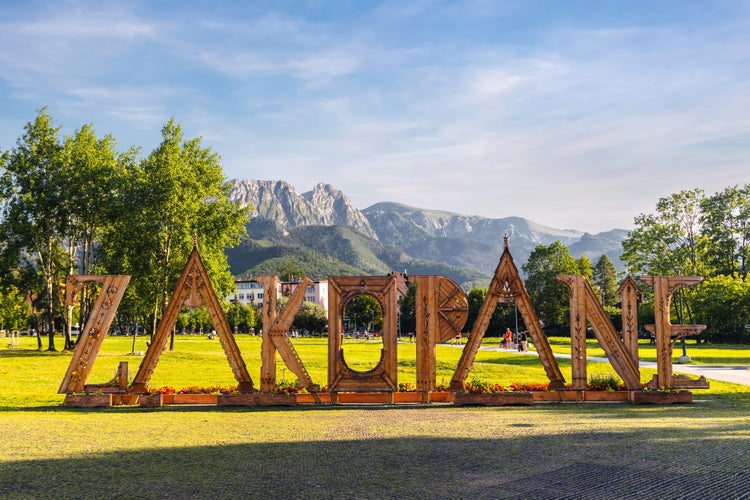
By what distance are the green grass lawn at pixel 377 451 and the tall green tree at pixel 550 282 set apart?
73644 mm

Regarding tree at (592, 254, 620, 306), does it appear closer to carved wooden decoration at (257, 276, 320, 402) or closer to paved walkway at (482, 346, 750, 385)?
paved walkway at (482, 346, 750, 385)

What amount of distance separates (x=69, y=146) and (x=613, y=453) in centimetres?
4947

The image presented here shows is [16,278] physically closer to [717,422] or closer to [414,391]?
[414,391]

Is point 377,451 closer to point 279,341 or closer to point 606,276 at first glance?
point 279,341

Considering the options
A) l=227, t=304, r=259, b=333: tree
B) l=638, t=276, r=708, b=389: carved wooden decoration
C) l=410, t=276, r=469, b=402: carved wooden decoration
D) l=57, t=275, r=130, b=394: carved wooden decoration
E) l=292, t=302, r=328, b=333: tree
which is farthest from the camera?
l=227, t=304, r=259, b=333: tree

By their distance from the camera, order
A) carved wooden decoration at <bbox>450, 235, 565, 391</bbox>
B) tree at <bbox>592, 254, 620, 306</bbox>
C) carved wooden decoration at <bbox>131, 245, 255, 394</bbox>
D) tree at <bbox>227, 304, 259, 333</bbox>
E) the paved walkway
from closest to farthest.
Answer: carved wooden decoration at <bbox>131, 245, 255, 394</bbox> < carved wooden decoration at <bbox>450, 235, 565, 391</bbox> < the paved walkway < tree at <bbox>592, 254, 620, 306</bbox> < tree at <bbox>227, 304, 259, 333</bbox>

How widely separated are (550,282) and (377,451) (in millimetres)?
83626

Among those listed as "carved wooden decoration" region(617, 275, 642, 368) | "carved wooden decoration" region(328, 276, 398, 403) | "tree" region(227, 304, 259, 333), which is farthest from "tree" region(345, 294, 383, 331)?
"carved wooden decoration" region(328, 276, 398, 403)

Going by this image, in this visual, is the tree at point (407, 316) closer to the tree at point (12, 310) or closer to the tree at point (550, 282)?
the tree at point (550, 282)

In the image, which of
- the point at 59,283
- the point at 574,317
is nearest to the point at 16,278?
the point at 59,283

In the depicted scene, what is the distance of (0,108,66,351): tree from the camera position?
48.1 meters

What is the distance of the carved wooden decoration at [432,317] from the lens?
18.3m

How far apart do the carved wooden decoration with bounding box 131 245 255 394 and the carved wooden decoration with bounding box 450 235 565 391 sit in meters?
6.14

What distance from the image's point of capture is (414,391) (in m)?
18.7
